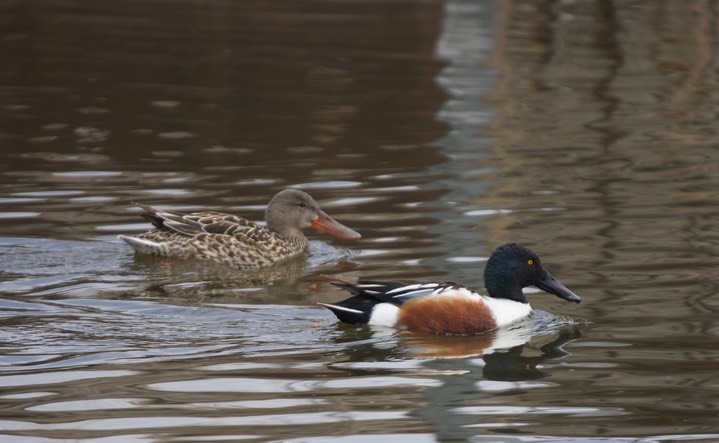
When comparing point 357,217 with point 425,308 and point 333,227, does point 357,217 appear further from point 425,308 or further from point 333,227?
point 425,308

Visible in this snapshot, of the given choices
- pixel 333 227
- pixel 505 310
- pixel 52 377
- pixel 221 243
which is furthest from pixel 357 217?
pixel 52 377

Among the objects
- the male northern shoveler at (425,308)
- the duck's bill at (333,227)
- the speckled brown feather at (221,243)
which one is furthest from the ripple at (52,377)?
the duck's bill at (333,227)

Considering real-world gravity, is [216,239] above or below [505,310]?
above

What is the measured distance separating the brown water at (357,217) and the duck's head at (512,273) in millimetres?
218

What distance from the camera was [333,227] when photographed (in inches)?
436

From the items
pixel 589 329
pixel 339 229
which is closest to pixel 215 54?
pixel 339 229

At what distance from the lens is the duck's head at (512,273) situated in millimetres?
8875

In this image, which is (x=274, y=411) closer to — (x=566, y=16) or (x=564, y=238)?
(x=564, y=238)

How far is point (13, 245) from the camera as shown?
10.4 metres

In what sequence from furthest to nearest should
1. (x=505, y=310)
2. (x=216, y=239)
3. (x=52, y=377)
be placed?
(x=216, y=239)
(x=505, y=310)
(x=52, y=377)

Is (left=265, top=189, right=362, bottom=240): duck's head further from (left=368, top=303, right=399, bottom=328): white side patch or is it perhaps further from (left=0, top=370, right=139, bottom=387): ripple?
(left=0, top=370, right=139, bottom=387): ripple

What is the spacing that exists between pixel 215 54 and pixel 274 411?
48.3ft

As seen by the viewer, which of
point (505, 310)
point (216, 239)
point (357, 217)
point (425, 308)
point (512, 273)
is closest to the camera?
point (425, 308)

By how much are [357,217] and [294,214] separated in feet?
2.44
